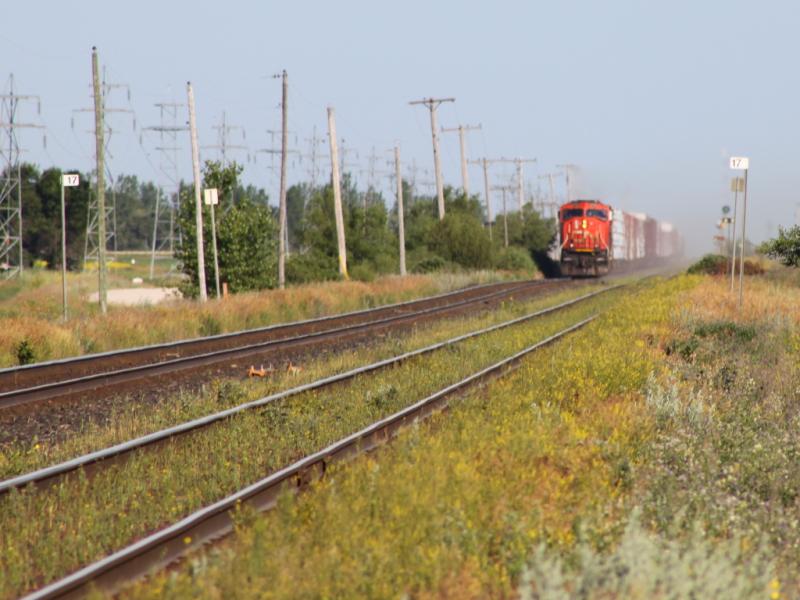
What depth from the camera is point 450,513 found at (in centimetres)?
658

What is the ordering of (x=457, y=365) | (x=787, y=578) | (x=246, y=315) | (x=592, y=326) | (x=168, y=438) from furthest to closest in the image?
1. (x=246, y=315)
2. (x=592, y=326)
3. (x=457, y=365)
4. (x=168, y=438)
5. (x=787, y=578)

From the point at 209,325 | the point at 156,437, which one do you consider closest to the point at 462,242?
the point at 209,325

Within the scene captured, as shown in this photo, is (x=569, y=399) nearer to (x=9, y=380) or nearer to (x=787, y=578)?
(x=787, y=578)

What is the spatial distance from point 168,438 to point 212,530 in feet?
9.64

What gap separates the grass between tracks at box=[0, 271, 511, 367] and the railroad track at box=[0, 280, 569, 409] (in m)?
1.48

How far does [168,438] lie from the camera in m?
9.58

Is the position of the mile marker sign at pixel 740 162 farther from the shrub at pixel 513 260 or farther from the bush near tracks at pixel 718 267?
the shrub at pixel 513 260

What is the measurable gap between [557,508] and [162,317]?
1687 centimetres

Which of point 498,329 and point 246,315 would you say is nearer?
point 498,329

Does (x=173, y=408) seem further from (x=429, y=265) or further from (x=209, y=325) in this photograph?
(x=429, y=265)

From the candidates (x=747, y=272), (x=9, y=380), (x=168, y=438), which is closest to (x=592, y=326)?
(x=9, y=380)

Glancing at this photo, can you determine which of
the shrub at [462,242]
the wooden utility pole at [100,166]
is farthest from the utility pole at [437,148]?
the wooden utility pole at [100,166]

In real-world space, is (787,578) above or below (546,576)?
below

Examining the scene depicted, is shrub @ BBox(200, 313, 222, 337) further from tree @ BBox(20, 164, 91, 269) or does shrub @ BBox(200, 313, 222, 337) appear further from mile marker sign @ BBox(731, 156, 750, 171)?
tree @ BBox(20, 164, 91, 269)
